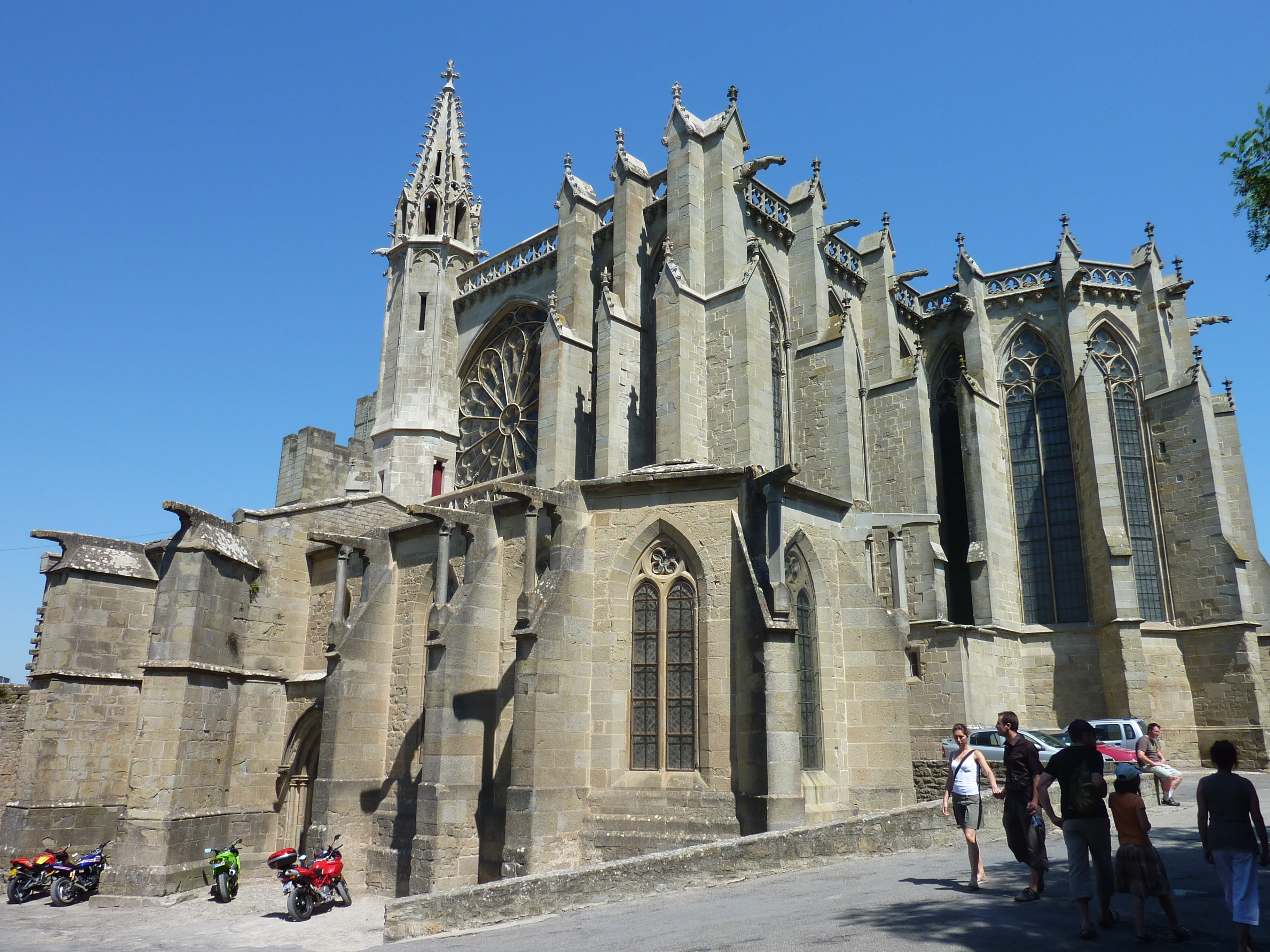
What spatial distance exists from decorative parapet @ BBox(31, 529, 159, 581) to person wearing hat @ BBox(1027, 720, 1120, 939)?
1856cm

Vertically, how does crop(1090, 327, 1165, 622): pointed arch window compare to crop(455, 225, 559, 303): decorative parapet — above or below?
below

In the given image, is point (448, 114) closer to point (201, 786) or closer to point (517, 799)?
point (201, 786)

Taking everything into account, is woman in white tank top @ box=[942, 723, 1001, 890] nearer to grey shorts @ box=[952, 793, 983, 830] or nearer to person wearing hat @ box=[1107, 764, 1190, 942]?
grey shorts @ box=[952, 793, 983, 830]

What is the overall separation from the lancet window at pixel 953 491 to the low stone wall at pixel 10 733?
21765mm

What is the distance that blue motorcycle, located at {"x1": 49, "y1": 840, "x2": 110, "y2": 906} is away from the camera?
15367 millimetres

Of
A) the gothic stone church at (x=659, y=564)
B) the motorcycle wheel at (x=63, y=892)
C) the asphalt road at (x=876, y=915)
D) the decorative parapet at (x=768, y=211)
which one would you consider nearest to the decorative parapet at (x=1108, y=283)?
the gothic stone church at (x=659, y=564)

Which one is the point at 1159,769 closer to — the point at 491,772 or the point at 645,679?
the point at 645,679

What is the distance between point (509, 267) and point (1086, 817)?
21.2m

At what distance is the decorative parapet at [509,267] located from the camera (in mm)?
23359

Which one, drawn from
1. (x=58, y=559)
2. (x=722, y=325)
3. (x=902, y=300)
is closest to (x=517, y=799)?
(x=722, y=325)

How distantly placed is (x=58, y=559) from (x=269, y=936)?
10.6m

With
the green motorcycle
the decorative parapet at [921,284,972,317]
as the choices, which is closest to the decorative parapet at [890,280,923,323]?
the decorative parapet at [921,284,972,317]

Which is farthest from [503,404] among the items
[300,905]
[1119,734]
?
[1119,734]

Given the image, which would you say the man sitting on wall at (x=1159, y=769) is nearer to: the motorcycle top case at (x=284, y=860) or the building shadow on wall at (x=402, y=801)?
the building shadow on wall at (x=402, y=801)
